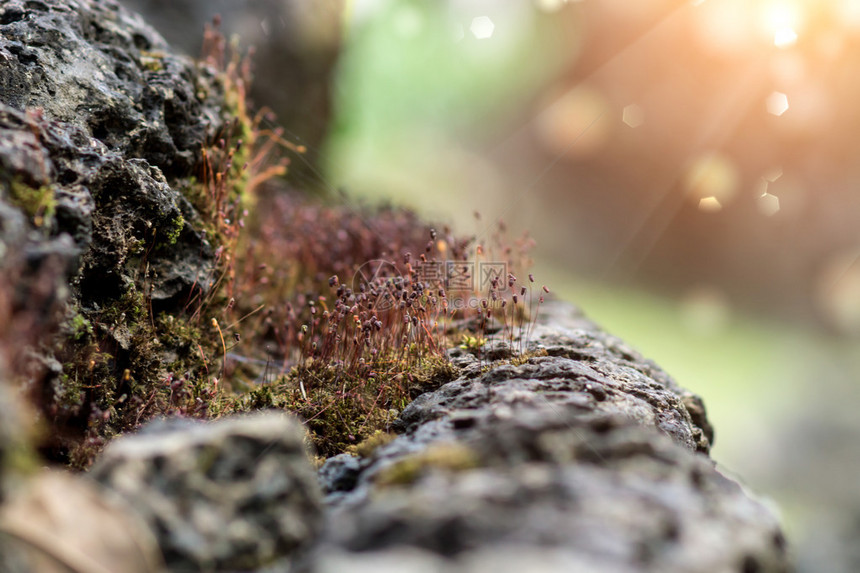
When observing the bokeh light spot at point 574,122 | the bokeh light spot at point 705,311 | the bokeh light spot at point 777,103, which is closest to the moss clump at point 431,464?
the bokeh light spot at point 705,311

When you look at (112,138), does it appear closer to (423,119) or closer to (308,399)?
(308,399)

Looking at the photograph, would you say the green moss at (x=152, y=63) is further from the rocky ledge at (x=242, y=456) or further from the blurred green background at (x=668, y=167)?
the blurred green background at (x=668, y=167)

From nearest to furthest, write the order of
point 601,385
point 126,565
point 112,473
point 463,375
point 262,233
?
point 126,565, point 112,473, point 601,385, point 463,375, point 262,233

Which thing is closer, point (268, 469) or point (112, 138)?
point (268, 469)

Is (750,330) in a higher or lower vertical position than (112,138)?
higher

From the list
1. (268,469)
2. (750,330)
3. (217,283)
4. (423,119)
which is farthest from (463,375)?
(423,119)

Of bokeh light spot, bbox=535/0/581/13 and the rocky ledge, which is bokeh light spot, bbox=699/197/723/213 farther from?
the rocky ledge

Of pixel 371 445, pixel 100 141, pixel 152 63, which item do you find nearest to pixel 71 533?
pixel 371 445
